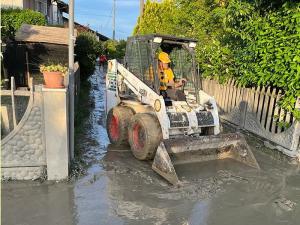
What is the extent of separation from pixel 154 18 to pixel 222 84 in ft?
39.0

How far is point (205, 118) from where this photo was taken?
7.67 m

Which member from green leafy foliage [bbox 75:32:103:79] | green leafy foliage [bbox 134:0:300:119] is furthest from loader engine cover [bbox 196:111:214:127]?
green leafy foliage [bbox 75:32:103:79]

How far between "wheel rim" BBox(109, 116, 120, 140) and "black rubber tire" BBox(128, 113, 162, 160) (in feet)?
2.41

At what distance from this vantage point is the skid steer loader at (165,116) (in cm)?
715

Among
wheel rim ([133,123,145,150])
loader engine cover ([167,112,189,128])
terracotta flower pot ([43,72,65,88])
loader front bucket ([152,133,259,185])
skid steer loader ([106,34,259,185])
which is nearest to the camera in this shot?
terracotta flower pot ([43,72,65,88])

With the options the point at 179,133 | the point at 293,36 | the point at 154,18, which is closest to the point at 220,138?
the point at 179,133

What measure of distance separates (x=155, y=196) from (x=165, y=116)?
6.04ft

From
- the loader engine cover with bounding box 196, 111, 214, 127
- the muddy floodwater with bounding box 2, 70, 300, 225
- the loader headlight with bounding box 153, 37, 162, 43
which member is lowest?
the muddy floodwater with bounding box 2, 70, 300, 225

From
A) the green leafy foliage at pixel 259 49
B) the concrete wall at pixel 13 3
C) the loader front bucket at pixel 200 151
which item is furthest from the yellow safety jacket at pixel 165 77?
the concrete wall at pixel 13 3

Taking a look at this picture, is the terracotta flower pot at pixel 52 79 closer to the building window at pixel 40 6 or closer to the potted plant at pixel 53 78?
the potted plant at pixel 53 78

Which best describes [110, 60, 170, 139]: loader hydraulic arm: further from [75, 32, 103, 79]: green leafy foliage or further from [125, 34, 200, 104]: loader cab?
[75, 32, 103, 79]: green leafy foliage

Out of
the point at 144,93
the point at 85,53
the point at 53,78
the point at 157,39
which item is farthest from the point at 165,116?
the point at 85,53

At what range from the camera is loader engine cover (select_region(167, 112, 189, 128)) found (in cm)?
726

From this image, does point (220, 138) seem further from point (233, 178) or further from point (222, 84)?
point (222, 84)
